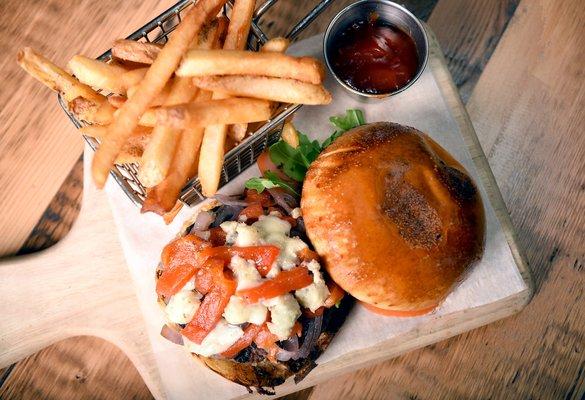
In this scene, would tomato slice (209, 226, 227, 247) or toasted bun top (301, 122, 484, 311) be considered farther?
tomato slice (209, 226, 227, 247)

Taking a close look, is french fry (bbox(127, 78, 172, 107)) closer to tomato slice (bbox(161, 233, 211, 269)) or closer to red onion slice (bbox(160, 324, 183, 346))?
tomato slice (bbox(161, 233, 211, 269))

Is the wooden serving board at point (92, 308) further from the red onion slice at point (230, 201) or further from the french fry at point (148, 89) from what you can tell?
the french fry at point (148, 89)

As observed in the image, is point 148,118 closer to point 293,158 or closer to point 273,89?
point 273,89

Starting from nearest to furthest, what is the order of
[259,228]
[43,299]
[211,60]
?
1. [211,60]
2. [259,228]
3. [43,299]

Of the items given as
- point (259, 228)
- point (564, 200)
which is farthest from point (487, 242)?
point (259, 228)

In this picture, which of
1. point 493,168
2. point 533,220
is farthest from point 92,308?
point 533,220

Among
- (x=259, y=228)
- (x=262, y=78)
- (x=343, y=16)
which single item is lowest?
(x=259, y=228)

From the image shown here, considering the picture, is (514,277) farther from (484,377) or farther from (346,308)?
(346,308)

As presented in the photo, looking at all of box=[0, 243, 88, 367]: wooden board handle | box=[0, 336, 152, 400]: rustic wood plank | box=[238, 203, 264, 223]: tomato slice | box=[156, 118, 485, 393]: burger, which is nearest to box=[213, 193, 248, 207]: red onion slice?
box=[238, 203, 264, 223]: tomato slice
